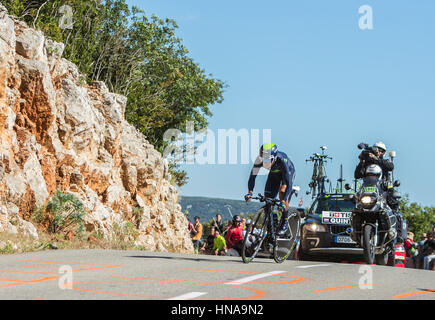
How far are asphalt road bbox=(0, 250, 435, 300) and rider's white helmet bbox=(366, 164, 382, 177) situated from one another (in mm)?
1881

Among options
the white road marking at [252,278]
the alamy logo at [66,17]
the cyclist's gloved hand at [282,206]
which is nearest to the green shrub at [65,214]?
the cyclist's gloved hand at [282,206]

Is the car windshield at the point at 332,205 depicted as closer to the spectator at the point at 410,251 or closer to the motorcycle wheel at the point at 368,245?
the spectator at the point at 410,251

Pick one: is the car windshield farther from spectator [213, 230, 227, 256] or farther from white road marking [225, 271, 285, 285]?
white road marking [225, 271, 285, 285]

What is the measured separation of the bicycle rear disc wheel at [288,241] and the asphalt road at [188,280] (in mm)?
436

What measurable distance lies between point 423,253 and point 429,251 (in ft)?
1.48

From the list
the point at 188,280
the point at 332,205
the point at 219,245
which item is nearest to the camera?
the point at 188,280

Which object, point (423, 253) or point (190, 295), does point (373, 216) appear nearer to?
point (190, 295)

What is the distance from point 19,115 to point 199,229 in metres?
9.67

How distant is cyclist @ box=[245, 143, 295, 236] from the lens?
11672 mm

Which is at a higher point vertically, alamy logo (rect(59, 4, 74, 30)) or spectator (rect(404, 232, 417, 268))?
alamy logo (rect(59, 4, 74, 30))

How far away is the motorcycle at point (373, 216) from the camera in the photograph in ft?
40.4

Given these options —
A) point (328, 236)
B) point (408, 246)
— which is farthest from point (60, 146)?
point (408, 246)

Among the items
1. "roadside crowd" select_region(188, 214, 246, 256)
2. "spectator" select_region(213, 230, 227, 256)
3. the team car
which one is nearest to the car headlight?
the team car

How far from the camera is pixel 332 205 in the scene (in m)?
15.9
